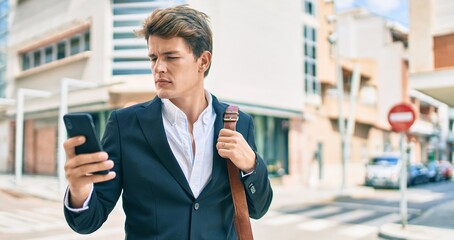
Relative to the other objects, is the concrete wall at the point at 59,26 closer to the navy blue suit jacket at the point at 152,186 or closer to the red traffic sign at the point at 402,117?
the navy blue suit jacket at the point at 152,186

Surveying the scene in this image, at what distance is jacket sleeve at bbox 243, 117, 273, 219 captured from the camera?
1186mm

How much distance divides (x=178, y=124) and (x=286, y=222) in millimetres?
6254

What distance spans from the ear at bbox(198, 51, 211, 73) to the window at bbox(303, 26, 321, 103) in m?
14.1

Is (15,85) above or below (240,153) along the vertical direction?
above

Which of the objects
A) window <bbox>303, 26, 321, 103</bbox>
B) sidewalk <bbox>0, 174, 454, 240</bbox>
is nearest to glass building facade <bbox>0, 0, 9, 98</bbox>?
sidewalk <bbox>0, 174, 454, 240</bbox>

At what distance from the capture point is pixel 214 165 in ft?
4.00

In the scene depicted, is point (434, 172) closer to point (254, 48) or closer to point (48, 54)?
point (254, 48)

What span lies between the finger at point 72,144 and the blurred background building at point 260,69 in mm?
780

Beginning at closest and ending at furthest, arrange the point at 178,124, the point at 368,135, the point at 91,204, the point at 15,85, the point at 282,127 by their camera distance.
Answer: the point at 91,204 → the point at 178,124 → the point at 15,85 → the point at 282,127 → the point at 368,135

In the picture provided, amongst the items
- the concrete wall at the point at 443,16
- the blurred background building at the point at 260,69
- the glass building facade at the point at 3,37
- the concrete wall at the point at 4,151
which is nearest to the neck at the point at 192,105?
the blurred background building at the point at 260,69

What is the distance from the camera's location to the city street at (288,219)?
266 cm

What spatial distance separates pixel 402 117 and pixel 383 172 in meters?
8.70

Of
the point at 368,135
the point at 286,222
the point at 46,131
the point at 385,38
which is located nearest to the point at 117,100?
the point at 46,131

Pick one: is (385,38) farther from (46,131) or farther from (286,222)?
(46,131)
